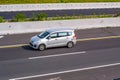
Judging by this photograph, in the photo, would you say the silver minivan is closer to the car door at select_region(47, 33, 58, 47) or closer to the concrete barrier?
the car door at select_region(47, 33, 58, 47)

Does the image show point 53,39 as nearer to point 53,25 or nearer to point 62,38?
point 62,38

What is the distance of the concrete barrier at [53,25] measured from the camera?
2719 centimetres

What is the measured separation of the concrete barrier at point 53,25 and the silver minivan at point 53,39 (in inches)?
187

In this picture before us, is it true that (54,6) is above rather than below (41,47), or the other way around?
Answer: above

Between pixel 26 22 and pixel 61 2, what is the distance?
67.4 ft

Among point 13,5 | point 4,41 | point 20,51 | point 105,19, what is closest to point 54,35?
point 20,51

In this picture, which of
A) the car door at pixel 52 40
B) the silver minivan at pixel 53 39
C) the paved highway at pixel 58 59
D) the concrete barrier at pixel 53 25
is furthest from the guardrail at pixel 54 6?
the car door at pixel 52 40

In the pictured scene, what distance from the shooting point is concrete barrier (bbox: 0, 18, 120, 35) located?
89.2 ft

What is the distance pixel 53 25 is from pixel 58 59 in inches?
368

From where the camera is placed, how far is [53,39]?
75.0 feet

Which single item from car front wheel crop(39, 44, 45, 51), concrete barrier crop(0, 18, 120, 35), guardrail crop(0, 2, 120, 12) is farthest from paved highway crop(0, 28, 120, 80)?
guardrail crop(0, 2, 120, 12)

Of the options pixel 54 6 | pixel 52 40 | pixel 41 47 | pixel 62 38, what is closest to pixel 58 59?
pixel 41 47

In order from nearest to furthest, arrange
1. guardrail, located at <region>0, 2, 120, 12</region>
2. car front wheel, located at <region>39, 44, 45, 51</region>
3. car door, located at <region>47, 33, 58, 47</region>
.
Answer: car front wheel, located at <region>39, 44, 45, 51</region> < car door, located at <region>47, 33, 58, 47</region> < guardrail, located at <region>0, 2, 120, 12</region>

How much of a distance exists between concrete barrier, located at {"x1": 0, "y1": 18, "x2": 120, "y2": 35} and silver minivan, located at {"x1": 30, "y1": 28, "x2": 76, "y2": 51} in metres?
4.75
